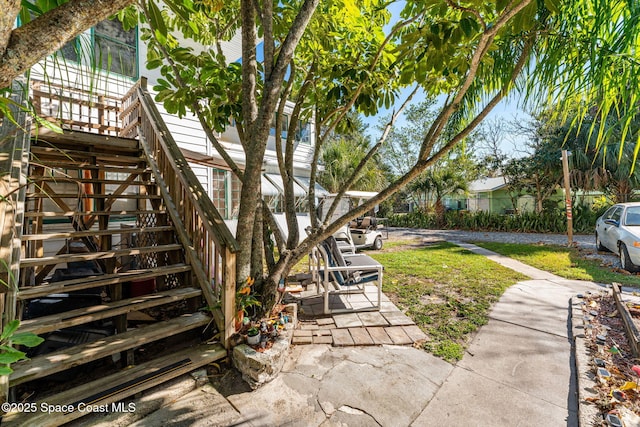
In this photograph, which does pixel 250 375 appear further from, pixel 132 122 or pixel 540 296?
pixel 132 122

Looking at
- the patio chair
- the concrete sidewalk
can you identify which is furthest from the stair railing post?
the patio chair

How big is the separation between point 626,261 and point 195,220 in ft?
31.3

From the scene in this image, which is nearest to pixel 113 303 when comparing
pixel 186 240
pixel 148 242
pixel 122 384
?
pixel 122 384

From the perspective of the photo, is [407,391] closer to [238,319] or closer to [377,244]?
[238,319]

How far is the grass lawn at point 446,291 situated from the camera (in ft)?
12.5

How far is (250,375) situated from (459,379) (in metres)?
2.14

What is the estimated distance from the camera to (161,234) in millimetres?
4684

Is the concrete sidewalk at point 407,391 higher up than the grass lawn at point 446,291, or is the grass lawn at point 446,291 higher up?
the grass lawn at point 446,291

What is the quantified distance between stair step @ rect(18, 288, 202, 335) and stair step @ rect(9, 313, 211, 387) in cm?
22

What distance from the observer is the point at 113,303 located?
2973mm

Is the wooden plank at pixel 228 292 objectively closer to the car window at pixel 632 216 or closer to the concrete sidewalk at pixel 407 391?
the concrete sidewalk at pixel 407 391

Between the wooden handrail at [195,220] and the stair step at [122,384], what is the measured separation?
32 centimetres

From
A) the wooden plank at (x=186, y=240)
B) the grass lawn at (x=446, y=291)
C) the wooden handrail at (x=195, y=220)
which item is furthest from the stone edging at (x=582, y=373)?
the wooden plank at (x=186, y=240)

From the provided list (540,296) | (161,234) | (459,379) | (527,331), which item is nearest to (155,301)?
(161,234)
